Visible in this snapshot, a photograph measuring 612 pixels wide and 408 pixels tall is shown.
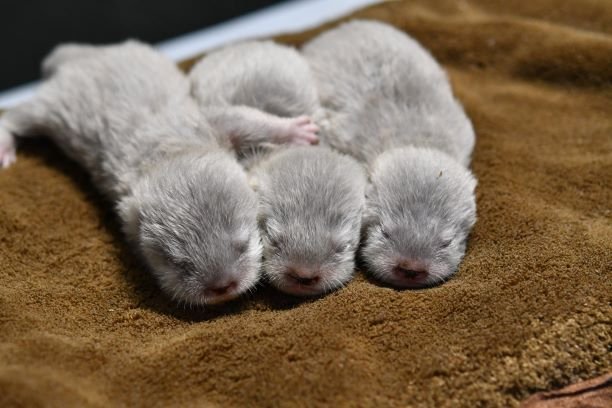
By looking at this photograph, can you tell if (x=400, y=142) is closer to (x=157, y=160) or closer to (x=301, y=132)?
(x=301, y=132)

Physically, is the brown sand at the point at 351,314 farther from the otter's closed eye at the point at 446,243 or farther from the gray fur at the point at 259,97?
the gray fur at the point at 259,97

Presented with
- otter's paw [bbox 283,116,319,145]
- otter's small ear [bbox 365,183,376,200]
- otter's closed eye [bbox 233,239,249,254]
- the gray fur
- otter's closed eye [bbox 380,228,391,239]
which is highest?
the gray fur

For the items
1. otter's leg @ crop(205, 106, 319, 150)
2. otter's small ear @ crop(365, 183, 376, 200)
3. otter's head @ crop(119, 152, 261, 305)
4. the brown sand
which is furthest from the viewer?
otter's leg @ crop(205, 106, 319, 150)

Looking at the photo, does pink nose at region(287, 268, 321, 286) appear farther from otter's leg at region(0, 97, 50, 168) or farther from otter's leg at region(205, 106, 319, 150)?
otter's leg at region(0, 97, 50, 168)

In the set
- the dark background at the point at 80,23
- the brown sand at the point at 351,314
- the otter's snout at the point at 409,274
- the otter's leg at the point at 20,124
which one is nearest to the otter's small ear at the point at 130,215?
the brown sand at the point at 351,314

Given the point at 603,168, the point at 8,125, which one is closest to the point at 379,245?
the point at 603,168

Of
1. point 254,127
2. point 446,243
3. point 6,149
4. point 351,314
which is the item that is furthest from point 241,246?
point 6,149

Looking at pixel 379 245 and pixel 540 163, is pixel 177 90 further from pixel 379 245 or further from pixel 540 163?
pixel 540 163

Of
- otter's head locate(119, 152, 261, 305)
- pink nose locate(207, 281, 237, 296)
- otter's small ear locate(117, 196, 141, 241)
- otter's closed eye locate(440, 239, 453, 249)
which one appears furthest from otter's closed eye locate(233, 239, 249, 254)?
otter's closed eye locate(440, 239, 453, 249)
